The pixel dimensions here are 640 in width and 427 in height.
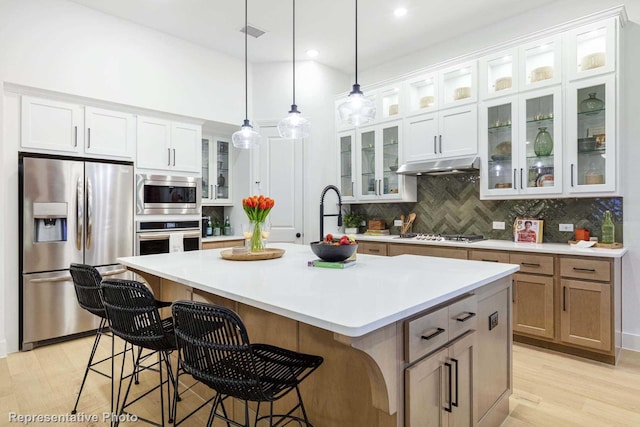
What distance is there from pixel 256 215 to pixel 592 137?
2.93 meters

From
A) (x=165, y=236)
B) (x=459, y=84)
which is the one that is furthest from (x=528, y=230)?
(x=165, y=236)

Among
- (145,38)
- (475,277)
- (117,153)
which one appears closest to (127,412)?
(475,277)

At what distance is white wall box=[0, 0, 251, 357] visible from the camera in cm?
328

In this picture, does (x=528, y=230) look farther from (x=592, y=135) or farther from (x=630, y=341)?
(x=630, y=341)

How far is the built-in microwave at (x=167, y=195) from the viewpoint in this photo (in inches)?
160

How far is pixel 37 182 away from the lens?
334 centimetres

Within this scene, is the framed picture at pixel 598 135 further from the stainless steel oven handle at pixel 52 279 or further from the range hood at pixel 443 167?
the stainless steel oven handle at pixel 52 279

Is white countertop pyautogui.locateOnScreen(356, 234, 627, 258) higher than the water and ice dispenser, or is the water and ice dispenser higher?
the water and ice dispenser

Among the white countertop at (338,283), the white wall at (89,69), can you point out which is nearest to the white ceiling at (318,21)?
the white wall at (89,69)

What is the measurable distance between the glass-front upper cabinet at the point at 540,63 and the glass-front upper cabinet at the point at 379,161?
4.75ft

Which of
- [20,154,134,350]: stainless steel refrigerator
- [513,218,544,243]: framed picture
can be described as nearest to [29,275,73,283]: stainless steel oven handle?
[20,154,134,350]: stainless steel refrigerator

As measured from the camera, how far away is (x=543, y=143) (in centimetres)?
342

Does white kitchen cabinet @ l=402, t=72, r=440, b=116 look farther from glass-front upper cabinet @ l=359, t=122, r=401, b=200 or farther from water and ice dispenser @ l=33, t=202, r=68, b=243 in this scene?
water and ice dispenser @ l=33, t=202, r=68, b=243

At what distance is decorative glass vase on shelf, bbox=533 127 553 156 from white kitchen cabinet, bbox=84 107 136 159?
13.6 feet
